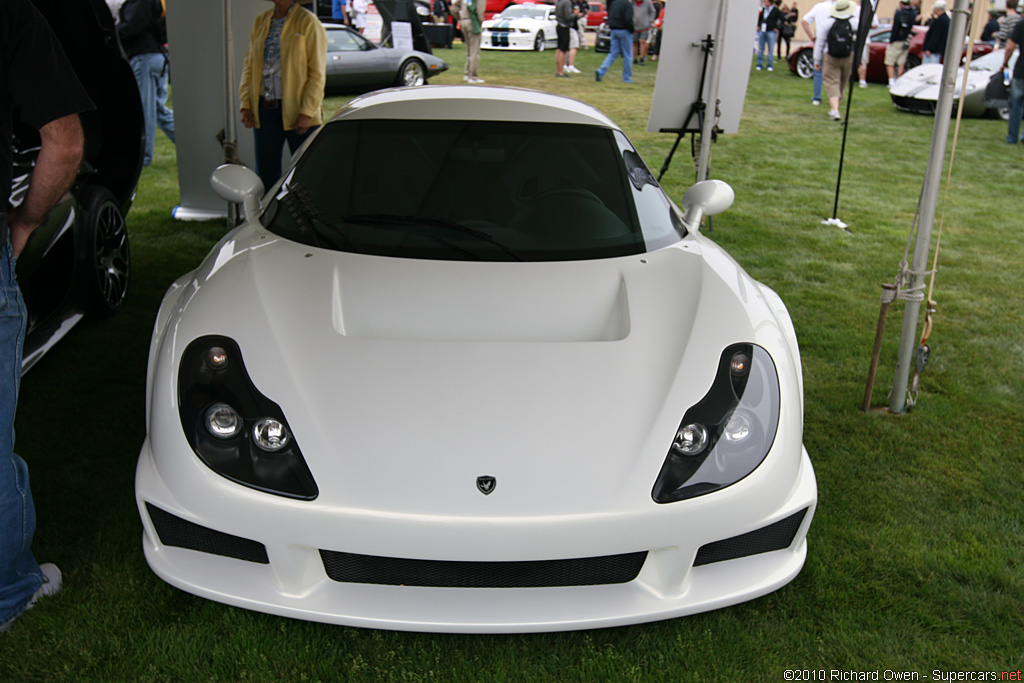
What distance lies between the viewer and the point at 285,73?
5039 mm

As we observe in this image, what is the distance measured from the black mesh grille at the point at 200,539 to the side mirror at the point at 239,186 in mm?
1409

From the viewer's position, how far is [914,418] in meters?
3.52

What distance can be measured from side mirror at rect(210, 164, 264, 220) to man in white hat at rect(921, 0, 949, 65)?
13598 millimetres

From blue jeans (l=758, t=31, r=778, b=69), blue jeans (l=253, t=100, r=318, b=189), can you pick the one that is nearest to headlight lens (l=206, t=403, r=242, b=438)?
blue jeans (l=253, t=100, r=318, b=189)

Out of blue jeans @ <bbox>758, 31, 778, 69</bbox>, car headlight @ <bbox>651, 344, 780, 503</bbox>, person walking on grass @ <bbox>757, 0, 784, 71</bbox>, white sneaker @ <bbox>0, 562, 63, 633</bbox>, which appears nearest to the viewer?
car headlight @ <bbox>651, 344, 780, 503</bbox>

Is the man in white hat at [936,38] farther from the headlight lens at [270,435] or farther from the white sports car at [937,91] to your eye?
the headlight lens at [270,435]

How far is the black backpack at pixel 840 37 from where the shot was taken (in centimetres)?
1116

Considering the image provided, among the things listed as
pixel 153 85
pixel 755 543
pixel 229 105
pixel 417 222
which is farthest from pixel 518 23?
pixel 755 543

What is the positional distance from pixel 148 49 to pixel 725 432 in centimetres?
706

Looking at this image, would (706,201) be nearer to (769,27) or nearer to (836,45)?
(836,45)

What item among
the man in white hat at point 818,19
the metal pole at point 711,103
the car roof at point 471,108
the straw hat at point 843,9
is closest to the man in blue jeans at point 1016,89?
the straw hat at point 843,9

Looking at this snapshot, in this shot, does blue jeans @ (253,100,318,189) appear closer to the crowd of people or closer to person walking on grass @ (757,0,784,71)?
the crowd of people

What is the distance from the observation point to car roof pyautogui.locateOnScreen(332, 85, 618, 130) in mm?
3135

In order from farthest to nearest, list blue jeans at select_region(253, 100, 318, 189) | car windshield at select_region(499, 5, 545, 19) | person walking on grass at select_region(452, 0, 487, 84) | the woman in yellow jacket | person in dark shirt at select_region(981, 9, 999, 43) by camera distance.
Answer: car windshield at select_region(499, 5, 545, 19)
person in dark shirt at select_region(981, 9, 999, 43)
person walking on grass at select_region(452, 0, 487, 84)
blue jeans at select_region(253, 100, 318, 189)
the woman in yellow jacket
